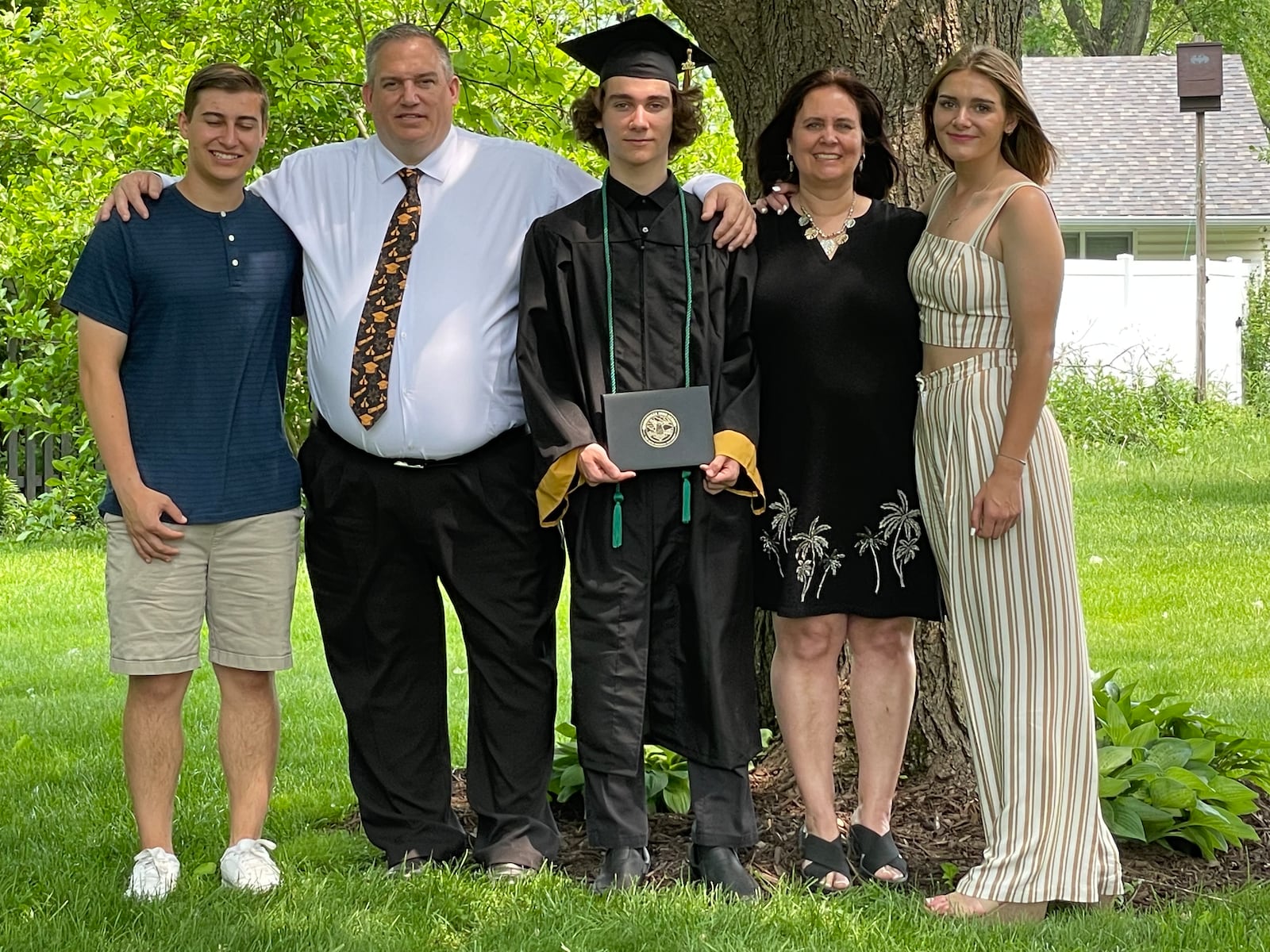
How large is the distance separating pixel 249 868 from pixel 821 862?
59.3 inches

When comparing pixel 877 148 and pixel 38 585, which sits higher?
pixel 877 148

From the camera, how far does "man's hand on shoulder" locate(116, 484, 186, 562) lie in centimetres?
400

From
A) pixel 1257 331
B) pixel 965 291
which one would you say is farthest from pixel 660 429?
pixel 1257 331

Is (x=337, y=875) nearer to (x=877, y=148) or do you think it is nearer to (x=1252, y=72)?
(x=877, y=148)

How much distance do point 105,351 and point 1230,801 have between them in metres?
3.36

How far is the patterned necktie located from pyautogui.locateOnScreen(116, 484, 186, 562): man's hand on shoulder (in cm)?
54

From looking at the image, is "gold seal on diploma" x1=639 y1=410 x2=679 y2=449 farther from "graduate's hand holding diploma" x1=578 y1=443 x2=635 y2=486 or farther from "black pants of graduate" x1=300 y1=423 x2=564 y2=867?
"black pants of graduate" x1=300 y1=423 x2=564 y2=867

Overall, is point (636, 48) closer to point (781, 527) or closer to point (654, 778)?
point (781, 527)

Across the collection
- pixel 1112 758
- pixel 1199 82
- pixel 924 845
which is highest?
pixel 1199 82

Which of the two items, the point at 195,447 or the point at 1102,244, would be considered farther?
the point at 1102,244

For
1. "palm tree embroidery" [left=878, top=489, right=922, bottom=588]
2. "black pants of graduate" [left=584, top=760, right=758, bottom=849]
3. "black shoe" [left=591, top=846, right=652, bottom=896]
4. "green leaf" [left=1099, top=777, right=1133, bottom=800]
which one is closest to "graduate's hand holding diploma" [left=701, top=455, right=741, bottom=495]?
"palm tree embroidery" [left=878, top=489, right=922, bottom=588]

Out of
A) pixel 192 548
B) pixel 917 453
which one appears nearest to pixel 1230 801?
pixel 917 453

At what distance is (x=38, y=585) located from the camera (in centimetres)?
993

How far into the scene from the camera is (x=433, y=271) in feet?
13.6
